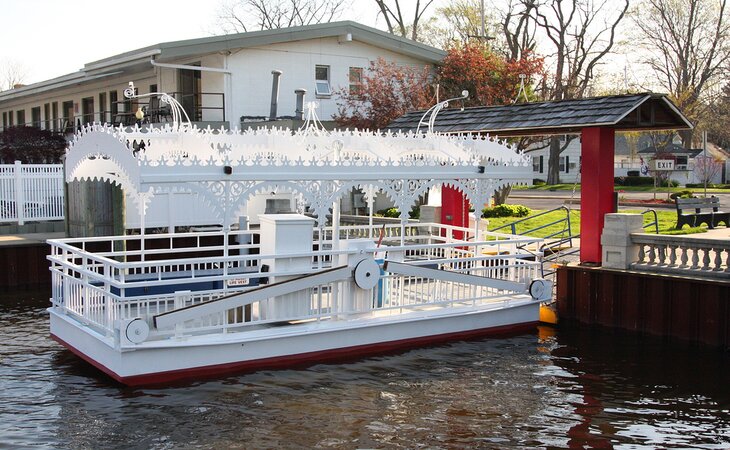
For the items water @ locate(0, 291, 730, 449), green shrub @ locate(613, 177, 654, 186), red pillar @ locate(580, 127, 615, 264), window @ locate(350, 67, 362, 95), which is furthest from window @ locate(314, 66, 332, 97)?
green shrub @ locate(613, 177, 654, 186)

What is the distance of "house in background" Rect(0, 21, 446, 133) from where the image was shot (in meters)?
28.1

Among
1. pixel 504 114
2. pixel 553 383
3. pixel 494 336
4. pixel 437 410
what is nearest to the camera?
pixel 437 410

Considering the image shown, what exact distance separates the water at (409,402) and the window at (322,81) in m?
17.7

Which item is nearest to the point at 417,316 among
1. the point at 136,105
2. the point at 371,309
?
the point at 371,309

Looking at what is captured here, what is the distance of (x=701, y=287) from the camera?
548 inches

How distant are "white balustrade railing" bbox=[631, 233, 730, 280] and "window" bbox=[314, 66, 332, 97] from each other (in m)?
17.2

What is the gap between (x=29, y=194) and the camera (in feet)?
78.1

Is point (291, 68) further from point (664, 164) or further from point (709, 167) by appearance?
point (709, 167)

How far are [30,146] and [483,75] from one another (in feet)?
59.2

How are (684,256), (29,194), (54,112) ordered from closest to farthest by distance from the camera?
1. (684,256)
2. (29,194)
3. (54,112)

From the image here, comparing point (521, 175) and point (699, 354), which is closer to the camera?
point (699, 354)

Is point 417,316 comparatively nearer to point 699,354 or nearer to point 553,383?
point 553,383

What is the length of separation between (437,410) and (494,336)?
13.9 feet

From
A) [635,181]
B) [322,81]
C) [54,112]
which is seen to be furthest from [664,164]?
[54,112]
